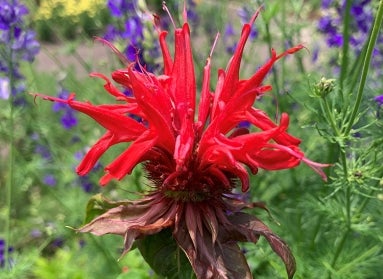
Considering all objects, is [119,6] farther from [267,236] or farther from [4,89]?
[267,236]

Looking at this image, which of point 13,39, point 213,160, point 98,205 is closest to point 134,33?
point 13,39

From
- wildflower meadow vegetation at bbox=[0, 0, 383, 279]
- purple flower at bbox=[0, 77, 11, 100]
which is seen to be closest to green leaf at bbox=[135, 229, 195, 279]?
wildflower meadow vegetation at bbox=[0, 0, 383, 279]

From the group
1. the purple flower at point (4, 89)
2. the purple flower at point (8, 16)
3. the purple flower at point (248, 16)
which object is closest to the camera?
the purple flower at point (8, 16)

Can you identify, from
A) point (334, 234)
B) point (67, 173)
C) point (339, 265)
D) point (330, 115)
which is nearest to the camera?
point (330, 115)

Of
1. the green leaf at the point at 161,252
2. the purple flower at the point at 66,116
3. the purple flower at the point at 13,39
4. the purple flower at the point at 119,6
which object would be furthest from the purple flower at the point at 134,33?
the green leaf at the point at 161,252

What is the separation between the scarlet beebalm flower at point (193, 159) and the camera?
1280mm

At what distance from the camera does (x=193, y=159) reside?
1.36 meters

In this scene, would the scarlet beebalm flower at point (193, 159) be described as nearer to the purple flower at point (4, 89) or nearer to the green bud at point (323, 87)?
the green bud at point (323, 87)

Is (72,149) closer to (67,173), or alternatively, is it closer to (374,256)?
(67,173)

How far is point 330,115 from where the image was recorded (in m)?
1.48

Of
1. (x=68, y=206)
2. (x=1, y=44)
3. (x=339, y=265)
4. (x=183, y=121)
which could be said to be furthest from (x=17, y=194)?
(x=183, y=121)

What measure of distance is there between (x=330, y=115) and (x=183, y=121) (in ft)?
1.18

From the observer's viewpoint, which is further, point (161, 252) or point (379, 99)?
point (379, 99)

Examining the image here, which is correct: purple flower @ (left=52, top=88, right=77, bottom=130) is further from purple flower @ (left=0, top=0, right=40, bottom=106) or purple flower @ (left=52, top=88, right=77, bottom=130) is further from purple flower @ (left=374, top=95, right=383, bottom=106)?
purple flower @ (left=374, top=95, right=383, bottom=106)
